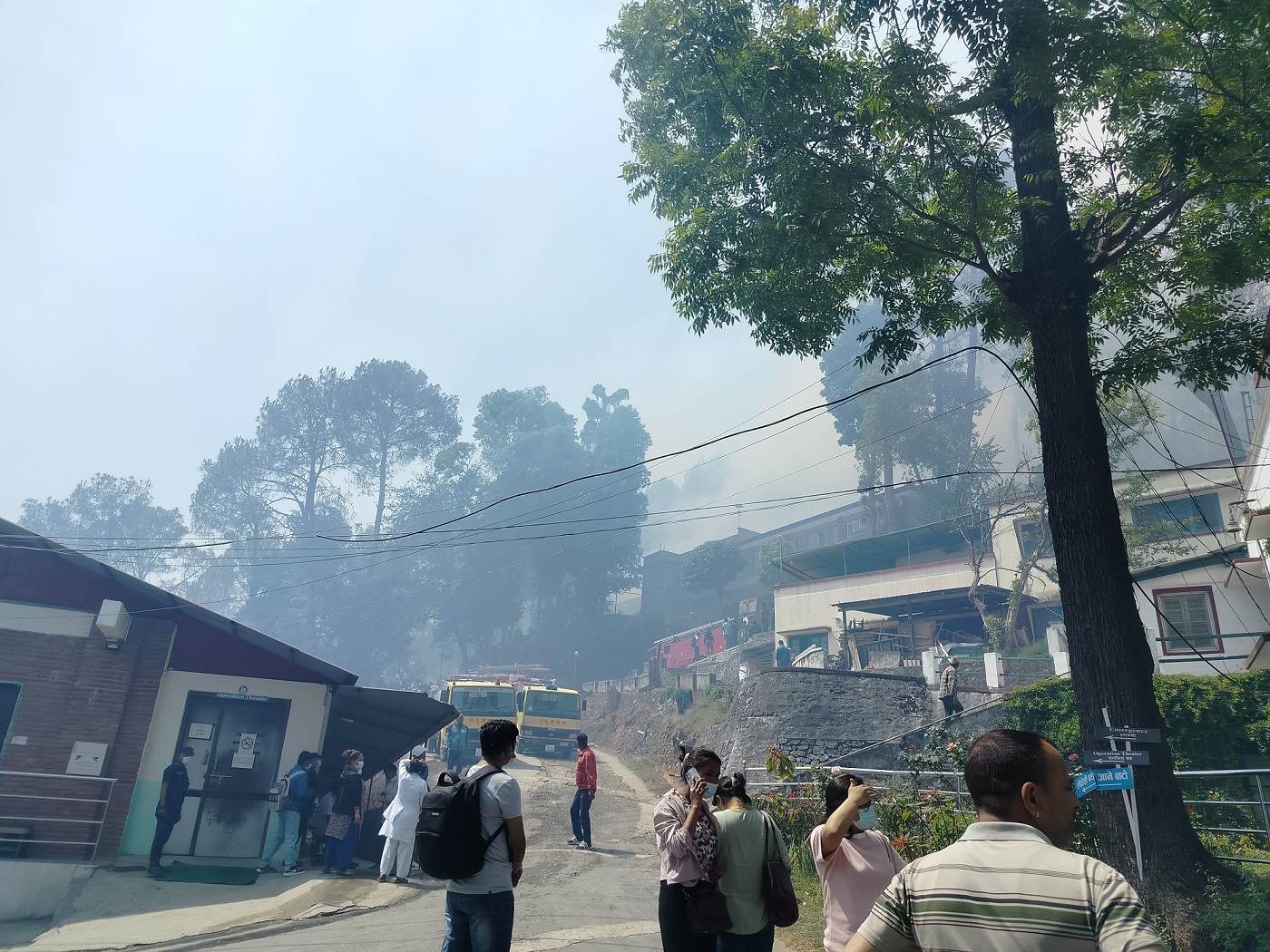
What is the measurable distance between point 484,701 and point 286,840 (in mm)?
17233

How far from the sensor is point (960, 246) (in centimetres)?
1032

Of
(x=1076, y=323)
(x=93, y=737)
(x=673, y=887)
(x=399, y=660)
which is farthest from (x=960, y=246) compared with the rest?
(x=399, y=660)

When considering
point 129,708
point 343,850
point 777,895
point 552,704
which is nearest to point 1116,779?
point 777,895

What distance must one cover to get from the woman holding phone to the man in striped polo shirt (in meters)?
2.37

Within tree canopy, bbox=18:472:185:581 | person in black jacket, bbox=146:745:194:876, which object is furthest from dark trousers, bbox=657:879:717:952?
tree canopy, bbox=18:472:185:581

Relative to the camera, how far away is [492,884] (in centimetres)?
423

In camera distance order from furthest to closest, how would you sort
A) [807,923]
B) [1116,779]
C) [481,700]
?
[481,700], [807,923], [1116,779]

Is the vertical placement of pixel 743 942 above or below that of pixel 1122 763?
below

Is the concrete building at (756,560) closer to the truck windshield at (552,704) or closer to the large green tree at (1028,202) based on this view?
the truck windshield at (552,704)

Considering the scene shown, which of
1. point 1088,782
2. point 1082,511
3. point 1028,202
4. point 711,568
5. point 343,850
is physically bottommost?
point 343,850

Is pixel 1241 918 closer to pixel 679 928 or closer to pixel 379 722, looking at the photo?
pixel 679 928

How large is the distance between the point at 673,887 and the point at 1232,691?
51.4 ft

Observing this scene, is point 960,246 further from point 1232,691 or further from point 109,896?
point 109,896

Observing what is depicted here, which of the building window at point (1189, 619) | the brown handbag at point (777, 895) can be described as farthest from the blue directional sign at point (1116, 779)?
the building window at point (1189, 619)
